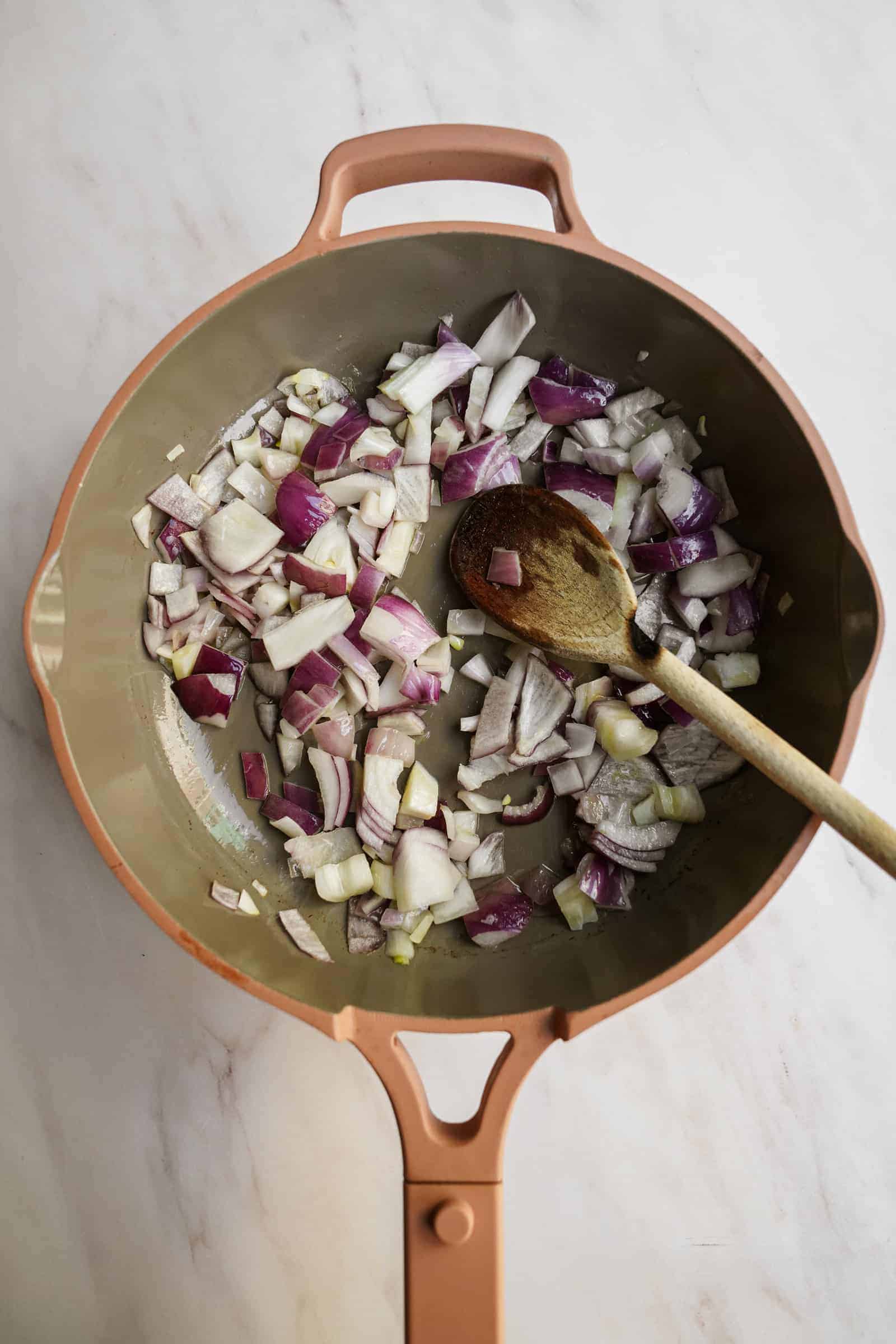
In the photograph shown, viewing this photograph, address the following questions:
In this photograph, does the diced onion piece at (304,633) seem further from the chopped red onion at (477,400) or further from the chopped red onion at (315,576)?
the chopped red onion at (477,400)

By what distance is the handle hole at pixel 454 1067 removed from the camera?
45.3 inches

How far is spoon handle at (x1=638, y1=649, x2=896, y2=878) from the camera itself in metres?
0.83

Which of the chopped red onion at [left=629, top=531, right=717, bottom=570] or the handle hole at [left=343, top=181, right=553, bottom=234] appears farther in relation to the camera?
the handle hole at [left=343, top=181, right=553, bottom=234]

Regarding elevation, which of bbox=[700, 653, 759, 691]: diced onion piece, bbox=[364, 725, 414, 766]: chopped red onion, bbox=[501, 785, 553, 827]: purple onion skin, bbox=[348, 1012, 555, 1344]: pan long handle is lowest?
bbox=[348, 1012, 555, 1344]: pan long handle

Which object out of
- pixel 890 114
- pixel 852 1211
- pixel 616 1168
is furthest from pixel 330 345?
pixel 852 1211

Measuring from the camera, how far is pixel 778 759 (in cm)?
Answer: 89

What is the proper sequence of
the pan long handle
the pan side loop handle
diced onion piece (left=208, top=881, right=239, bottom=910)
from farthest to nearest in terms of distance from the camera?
diced onion piece (left=208, top=881, right=239, bottom=910), the pan side loop handle, the pan long handle

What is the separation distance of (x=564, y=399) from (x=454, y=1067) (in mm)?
880

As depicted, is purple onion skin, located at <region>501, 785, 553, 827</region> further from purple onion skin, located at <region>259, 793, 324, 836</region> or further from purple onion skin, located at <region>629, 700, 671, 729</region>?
purple onion skin, located at <region>259, 793, 324, 836</region>

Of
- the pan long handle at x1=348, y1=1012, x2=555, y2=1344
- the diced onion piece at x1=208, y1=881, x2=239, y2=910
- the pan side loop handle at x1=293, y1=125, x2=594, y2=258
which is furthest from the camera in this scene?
the diced onion piece at x1=208, y1=881, x2=239, y2=910

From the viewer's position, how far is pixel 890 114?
4.19 ft

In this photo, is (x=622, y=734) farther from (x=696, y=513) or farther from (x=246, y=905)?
(x=246, y=905)

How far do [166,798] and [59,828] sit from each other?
6.9 inches

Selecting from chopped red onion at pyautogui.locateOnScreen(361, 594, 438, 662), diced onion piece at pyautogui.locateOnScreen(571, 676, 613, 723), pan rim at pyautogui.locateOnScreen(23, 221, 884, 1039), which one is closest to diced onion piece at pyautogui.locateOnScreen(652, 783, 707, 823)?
diced onion piece at pyautogui.locateOnScreen(571, 676, 613, 723)
